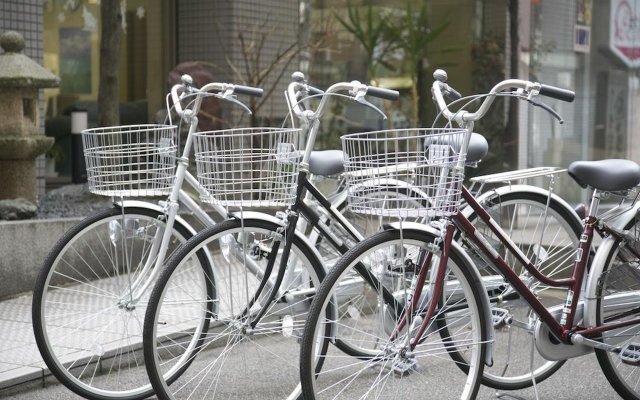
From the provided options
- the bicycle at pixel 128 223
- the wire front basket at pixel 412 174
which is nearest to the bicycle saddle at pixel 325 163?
the bicycle at pixel 128 223

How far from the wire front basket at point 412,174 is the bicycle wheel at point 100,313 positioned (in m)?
1.12

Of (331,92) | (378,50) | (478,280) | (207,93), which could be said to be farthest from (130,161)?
(378,50)

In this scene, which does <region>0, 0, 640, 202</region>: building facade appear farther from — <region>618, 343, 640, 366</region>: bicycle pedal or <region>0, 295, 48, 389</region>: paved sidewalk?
<region>618, 343, 640, 366</region>: bicycle pedal

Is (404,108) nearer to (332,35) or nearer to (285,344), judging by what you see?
(332,35)

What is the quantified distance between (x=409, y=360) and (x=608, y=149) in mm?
5853

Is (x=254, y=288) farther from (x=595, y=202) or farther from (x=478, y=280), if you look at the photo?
(x=595, y=202)

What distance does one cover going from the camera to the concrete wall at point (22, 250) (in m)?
6.56

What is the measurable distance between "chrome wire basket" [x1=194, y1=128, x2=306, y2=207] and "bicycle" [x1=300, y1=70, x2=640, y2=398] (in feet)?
1.19

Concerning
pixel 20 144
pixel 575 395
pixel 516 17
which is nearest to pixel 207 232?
pixel 575 395

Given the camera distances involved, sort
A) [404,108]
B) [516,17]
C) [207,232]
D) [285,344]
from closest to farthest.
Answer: [207,232] → [285,344] → [516,17] → [404,108]

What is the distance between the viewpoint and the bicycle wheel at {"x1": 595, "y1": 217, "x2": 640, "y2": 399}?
439 centimetres

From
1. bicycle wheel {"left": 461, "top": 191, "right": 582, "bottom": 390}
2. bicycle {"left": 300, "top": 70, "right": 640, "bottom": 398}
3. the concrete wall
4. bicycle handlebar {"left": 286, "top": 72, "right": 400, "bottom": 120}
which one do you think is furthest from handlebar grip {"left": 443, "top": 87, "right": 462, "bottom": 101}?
the concrete wall

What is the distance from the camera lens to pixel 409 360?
12.8ft

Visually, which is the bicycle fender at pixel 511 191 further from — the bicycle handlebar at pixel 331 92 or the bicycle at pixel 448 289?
the bicycle handlebar at pixel 331 92
